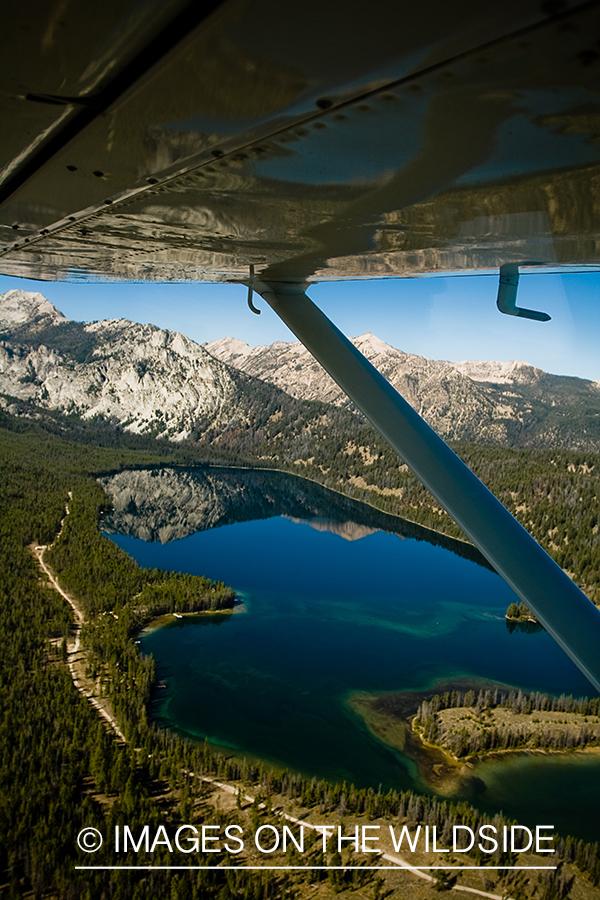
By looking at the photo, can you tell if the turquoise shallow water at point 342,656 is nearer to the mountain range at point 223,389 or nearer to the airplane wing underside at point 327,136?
the airplane wing underside at point 327,136

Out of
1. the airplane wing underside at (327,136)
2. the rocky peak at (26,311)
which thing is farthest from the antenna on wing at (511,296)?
the rocky peak at (26,311)

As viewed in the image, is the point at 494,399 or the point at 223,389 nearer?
the point at 494,399

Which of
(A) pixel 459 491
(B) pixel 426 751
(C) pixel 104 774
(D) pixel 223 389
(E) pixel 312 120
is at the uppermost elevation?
(D) pixel 223 389

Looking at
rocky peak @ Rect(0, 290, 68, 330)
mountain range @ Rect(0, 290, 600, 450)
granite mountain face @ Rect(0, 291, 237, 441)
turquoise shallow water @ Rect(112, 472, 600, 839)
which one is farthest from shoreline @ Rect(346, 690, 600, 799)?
rocky peak @ Rect(0, 290, 68, 330)

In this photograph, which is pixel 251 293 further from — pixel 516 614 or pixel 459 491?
pixel 516 614

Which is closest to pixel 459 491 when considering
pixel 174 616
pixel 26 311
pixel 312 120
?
pixel 312 120

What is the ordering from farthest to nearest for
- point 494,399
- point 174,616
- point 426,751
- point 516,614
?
point 494,399 < point 516,614 < point 174,616 < point 426,751

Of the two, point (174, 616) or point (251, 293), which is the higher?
point (251, 293)
